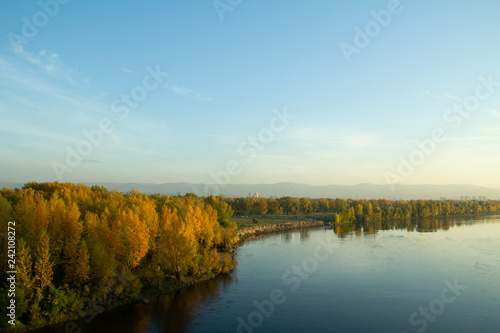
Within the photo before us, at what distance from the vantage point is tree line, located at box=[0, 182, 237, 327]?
18266mm

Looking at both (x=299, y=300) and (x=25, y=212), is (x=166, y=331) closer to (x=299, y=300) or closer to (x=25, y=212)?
(x=299, y=300)

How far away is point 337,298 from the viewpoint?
23438mm

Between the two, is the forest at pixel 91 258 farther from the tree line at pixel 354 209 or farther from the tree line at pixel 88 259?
the tree line at pixel 354 209

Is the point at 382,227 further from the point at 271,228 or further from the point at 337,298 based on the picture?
the point at 337,298

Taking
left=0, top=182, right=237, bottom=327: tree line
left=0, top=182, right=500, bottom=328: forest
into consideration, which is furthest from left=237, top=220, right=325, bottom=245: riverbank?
left=0, top=182, right=237, bottom=327: tree line

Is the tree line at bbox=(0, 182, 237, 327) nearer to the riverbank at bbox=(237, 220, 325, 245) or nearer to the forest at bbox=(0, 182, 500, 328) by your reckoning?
the forest at bbox=(0, 182, 500, 328)

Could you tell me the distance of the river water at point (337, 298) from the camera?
1891cm

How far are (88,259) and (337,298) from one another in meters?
16.0

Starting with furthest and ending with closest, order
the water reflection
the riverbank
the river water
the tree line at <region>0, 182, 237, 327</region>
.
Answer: the water reflection
the riverbank
the river water
the tree line at <region>0, 182, 237, 327</region>

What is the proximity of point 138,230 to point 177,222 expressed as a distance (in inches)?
173

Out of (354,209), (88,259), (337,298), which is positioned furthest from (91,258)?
(354,209)

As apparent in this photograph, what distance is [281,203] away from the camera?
109750mm

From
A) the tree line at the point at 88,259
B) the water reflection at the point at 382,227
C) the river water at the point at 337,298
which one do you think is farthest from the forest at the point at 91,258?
the water reflection at the point at 382,227

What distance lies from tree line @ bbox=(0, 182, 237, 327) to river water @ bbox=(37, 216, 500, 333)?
1164 millimetres
